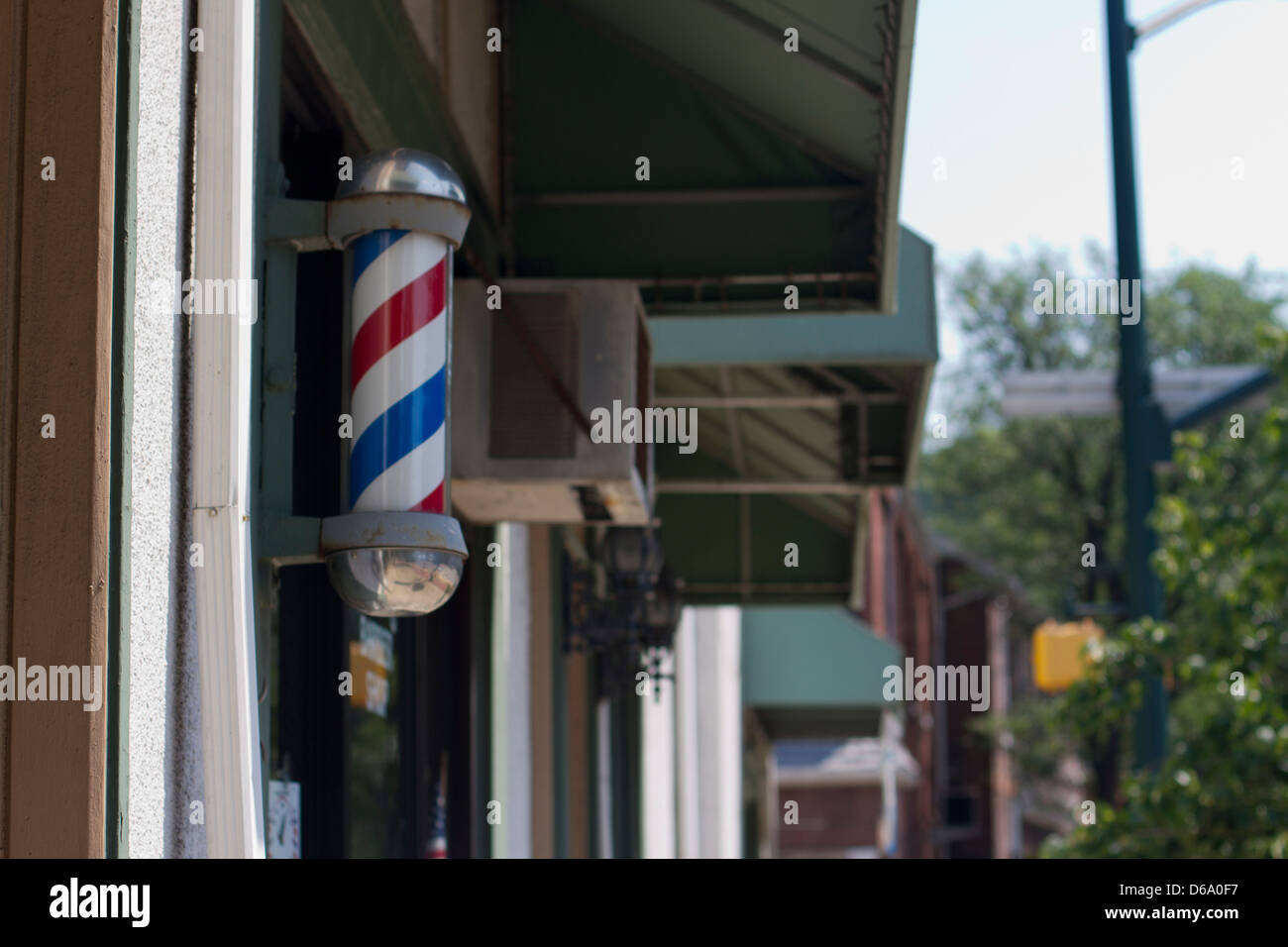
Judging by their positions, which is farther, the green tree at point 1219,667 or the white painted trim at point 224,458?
the green tree at point 1219,667

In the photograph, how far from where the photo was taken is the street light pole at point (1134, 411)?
1009 centimetres

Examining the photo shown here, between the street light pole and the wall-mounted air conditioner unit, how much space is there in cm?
545

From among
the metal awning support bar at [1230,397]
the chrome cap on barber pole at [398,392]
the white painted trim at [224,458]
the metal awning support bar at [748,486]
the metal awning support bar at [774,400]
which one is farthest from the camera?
the metal awning support bar at [1230,397]

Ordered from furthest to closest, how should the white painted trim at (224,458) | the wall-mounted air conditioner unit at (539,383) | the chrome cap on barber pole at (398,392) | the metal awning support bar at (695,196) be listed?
1. the metal awning support bar at (695,196)
2. the wall-mounted air conditioner unit at (539,383)
3. the chrome cap on barber pole at (398,392)
4. the white painted trim at (224,458)

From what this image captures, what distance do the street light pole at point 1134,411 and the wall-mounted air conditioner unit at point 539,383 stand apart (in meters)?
5.45

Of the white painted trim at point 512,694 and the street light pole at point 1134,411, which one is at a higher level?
the street light pole at point 1134,411

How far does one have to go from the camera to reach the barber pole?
3.07 metres

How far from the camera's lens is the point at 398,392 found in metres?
3.08

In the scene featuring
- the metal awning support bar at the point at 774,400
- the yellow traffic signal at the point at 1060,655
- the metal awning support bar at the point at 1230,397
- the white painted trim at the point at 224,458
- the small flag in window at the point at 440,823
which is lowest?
the small flag in window at the point at 440,823

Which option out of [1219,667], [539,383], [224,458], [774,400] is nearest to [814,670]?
[1219,667]

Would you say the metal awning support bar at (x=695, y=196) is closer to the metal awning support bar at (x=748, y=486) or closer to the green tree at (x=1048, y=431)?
the metal awning support bar at (x=748, y=486)

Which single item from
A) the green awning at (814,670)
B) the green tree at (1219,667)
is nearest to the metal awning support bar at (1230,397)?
the green tree at (1219,667)

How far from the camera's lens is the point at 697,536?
1145cm
